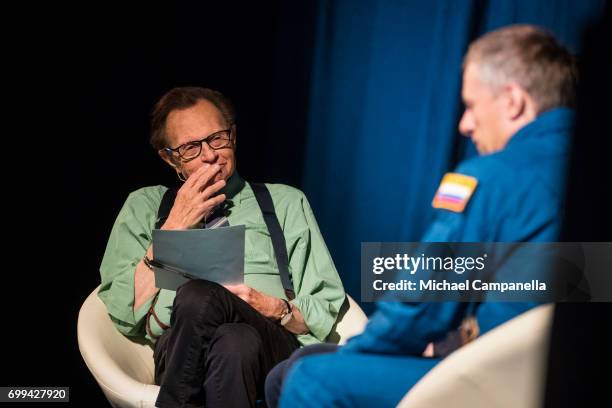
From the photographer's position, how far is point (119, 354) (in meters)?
2.41

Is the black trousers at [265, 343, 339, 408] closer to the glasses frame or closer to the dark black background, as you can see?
the glasses frame

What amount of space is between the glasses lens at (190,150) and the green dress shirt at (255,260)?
14cm

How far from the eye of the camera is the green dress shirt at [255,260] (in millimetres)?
2434

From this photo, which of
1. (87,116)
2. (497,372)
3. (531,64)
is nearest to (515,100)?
(531,64)

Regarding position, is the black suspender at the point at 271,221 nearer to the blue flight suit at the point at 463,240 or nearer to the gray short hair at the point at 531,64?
the blue flight suit at the point at 463,240

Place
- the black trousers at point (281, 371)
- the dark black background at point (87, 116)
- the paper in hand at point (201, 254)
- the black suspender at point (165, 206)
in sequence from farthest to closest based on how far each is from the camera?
the dark black background at point (87, 116) < the black suspender at point (165, 206) < the paper in hand at point (201, 254) < the black trousers at point (281, 371)

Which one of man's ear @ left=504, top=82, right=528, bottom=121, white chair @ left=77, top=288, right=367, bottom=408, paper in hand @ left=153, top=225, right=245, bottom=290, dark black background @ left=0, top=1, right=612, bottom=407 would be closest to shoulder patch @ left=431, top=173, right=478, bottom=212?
man's ear @ left=504, top=82, right=528, bottom=121

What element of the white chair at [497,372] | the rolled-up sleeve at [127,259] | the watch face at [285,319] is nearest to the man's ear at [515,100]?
the white chair at [497,372]

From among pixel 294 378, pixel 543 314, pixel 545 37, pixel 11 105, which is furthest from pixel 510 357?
pixel 11 105

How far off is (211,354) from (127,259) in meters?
0.52

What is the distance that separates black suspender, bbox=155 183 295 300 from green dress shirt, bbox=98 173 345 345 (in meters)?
0.01

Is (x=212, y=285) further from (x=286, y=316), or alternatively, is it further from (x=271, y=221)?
(x=271, y=221)

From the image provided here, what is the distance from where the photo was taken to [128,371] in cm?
239

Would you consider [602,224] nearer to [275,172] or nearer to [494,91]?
[494,91]
